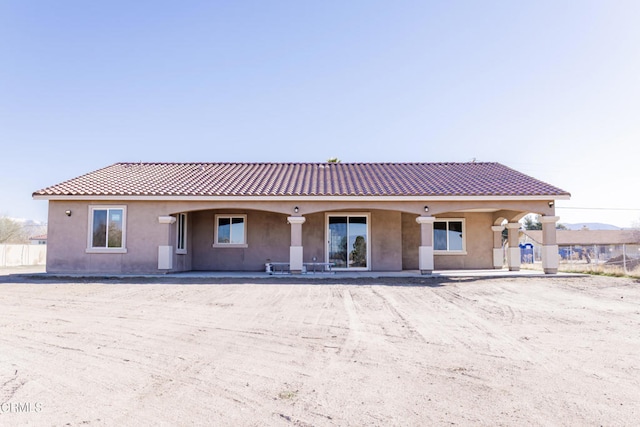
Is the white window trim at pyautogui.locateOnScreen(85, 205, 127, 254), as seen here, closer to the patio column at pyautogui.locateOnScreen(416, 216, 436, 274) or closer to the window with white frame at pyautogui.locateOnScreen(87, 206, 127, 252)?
the window with white frame at pyautogui.locateOnScreen(87, 206, 127, 252)

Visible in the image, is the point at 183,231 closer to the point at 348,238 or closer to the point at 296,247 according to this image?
the point at 296,247

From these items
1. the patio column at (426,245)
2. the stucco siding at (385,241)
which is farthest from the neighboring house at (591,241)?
the patio column at (426,245)

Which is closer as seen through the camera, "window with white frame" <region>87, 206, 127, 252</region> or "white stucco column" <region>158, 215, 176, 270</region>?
"white stucco column" <region>158, 215, 176, 270</region>

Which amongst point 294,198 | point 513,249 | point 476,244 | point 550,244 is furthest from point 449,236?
point 294,198

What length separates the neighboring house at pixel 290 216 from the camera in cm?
1759

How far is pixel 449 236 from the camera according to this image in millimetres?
21359

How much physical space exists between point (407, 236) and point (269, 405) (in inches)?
674

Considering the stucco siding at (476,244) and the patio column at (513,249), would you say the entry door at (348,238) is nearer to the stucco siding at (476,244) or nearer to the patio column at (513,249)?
the stucco siding at (476,244)

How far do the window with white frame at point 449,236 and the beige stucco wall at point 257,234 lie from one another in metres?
0.34

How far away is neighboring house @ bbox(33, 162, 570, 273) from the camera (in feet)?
57.7

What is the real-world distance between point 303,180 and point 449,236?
22.6 feet

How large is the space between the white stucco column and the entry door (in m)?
6.04

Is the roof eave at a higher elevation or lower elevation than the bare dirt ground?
higher

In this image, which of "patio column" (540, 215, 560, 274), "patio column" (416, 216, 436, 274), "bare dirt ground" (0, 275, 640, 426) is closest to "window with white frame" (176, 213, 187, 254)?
"bare dirt ground" (0, 275, 640, 426)
